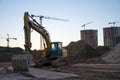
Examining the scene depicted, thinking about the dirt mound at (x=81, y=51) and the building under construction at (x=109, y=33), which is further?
the building under construction at (x=109, y=33)

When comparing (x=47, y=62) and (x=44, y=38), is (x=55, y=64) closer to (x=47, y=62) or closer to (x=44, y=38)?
(x=47, y=62)

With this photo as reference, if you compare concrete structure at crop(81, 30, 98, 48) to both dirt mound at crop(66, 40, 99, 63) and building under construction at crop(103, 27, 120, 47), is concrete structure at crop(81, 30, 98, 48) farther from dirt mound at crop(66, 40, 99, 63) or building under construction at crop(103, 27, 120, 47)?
dirt mound at crop(66, 40, 99, 63)

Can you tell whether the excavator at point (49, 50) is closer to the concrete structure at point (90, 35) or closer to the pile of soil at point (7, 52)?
the concrete structure at point (90, 35)

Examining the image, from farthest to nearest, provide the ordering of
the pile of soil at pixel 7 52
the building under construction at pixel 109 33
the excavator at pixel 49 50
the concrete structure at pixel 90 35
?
the pile of soil at pixel 7 52
the building under construction at pixel 109 33
the concrete structure at pixel 90 35
the excavator at pixel 49 50

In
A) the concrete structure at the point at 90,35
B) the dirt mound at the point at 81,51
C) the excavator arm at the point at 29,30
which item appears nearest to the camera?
the excavator arm at the point at 29,30

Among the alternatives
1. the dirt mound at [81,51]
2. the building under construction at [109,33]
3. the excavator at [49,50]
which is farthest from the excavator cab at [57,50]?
the building under construction at [109,33]

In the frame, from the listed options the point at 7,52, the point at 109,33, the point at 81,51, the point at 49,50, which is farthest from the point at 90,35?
the point at 49,50

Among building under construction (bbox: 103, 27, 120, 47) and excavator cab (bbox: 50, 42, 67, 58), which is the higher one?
building under construction (bbox: 103, 27, 120, 47)

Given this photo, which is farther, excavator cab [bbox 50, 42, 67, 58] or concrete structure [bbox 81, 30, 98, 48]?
concrete structure [bbox 81, 30, 98, 48]

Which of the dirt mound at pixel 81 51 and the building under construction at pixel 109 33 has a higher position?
the building under construction at pixel 109 33

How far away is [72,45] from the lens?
52906 mm

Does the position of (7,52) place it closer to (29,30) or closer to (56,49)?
(56,49)

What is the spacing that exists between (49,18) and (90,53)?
2155cm

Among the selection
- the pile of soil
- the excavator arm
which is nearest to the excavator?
the excavator arm
